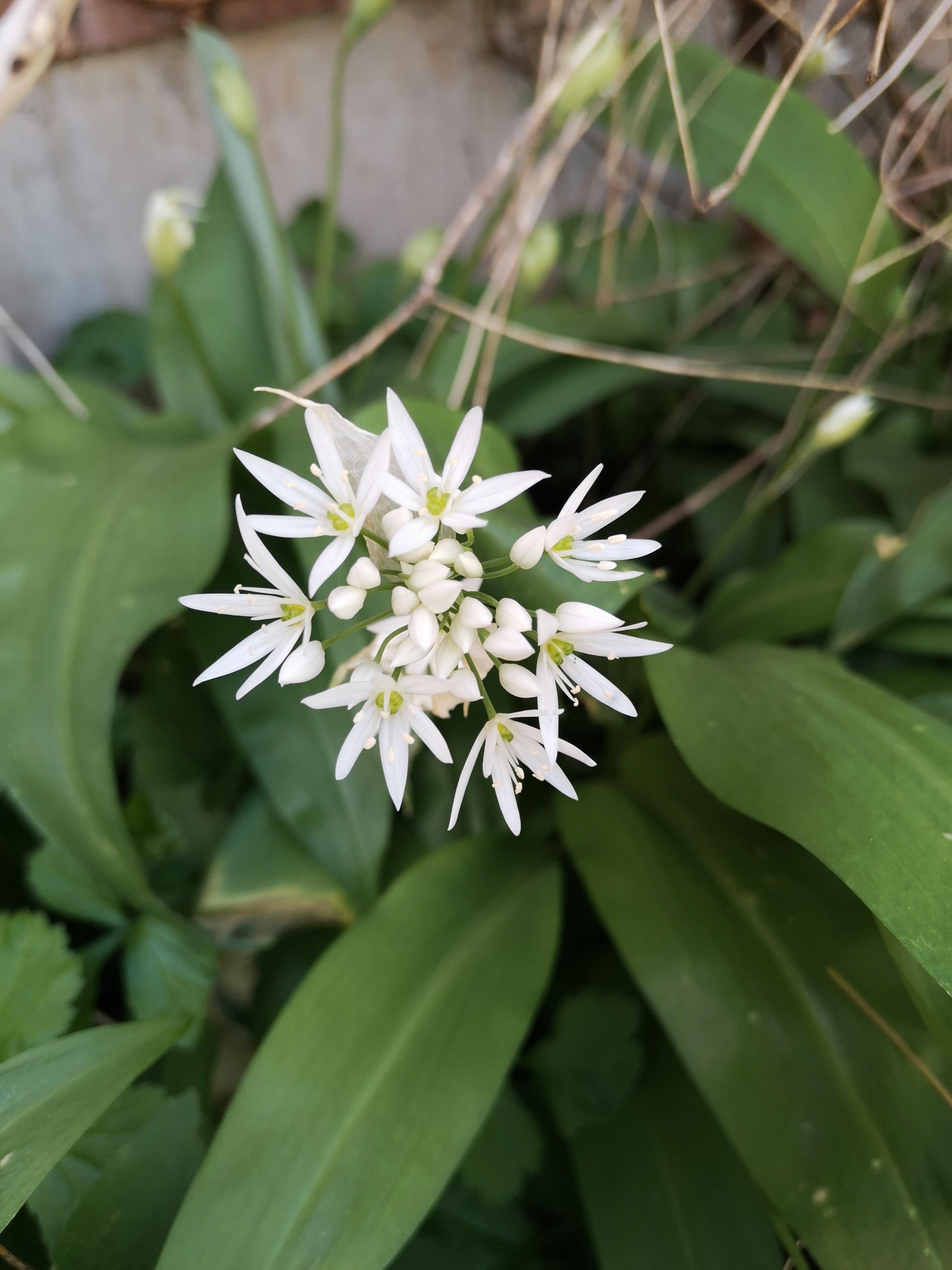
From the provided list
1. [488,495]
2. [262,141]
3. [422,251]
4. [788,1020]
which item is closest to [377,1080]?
[788,1020]

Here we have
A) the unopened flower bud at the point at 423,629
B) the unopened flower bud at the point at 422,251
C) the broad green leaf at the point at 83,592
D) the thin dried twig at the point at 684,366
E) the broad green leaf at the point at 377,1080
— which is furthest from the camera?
the unopened flower bud at the point at 422,251

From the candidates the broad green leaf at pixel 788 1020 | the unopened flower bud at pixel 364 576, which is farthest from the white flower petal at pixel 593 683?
the broad green leaf at pixel 788 1020

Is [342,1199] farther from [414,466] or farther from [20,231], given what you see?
[20,231]

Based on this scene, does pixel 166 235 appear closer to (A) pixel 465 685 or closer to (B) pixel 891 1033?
(A) pixel 465 685

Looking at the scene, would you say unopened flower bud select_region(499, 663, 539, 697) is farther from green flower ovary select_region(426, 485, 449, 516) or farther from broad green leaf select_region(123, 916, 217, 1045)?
broad green leaf select_region(123, 916, 217, 1045)

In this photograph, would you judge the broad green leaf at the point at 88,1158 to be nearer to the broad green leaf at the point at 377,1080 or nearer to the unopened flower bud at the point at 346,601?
the broad green leaf at the point at 377,1080

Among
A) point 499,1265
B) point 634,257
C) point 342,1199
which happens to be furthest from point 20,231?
point 499,1265
